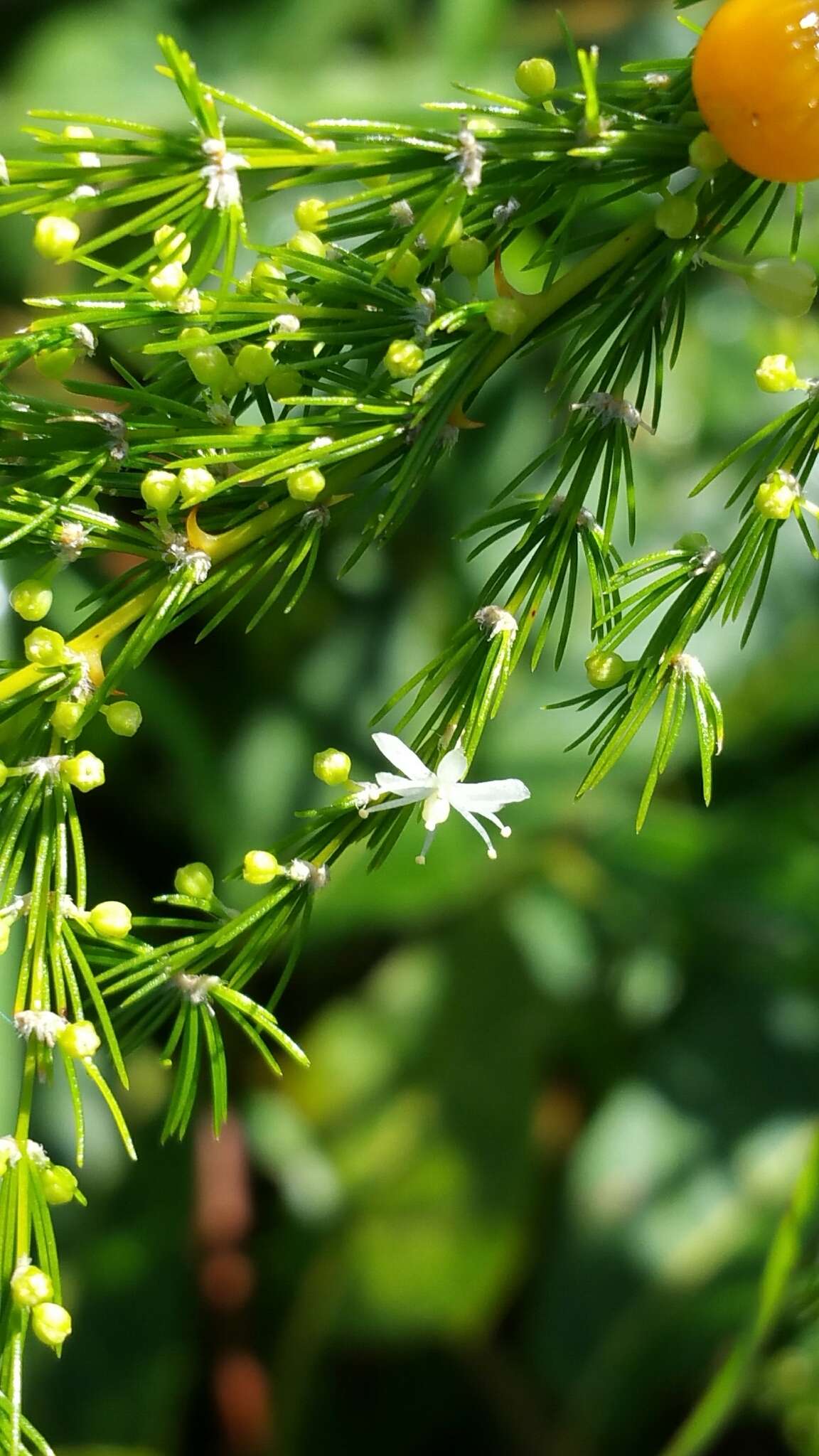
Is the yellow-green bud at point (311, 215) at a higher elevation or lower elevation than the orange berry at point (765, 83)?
lower

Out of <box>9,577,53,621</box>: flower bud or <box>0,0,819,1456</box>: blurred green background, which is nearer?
<box>9,577,53,621</box>: flower bud

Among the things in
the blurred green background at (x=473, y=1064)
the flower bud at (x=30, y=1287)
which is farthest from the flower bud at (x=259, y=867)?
the blurred green background at (x=473, y=1064)

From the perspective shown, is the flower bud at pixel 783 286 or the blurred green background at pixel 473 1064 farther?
the blurred green background at pixel 473 1064

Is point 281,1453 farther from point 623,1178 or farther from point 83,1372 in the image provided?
point 623,1178

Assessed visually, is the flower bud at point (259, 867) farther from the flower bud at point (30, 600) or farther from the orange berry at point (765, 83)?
the orange berry at point (765, 83)

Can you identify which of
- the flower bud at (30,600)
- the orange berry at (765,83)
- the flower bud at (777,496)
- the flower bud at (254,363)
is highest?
the orange berry at (765,83)

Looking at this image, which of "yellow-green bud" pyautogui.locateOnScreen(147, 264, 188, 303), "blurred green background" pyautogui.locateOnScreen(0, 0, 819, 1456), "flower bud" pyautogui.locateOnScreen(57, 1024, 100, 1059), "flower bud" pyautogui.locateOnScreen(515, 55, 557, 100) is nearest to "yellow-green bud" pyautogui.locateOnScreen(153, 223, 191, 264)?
"yellow-green bud" pyautogui.locateOnScreen(147, 264, 188, 303)

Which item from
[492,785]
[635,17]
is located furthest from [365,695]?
[492,785]

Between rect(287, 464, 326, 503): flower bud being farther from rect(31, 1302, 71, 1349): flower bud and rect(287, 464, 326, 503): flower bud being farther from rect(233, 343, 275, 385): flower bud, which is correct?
rect(31, 1302, 71, 1349): flower bud
